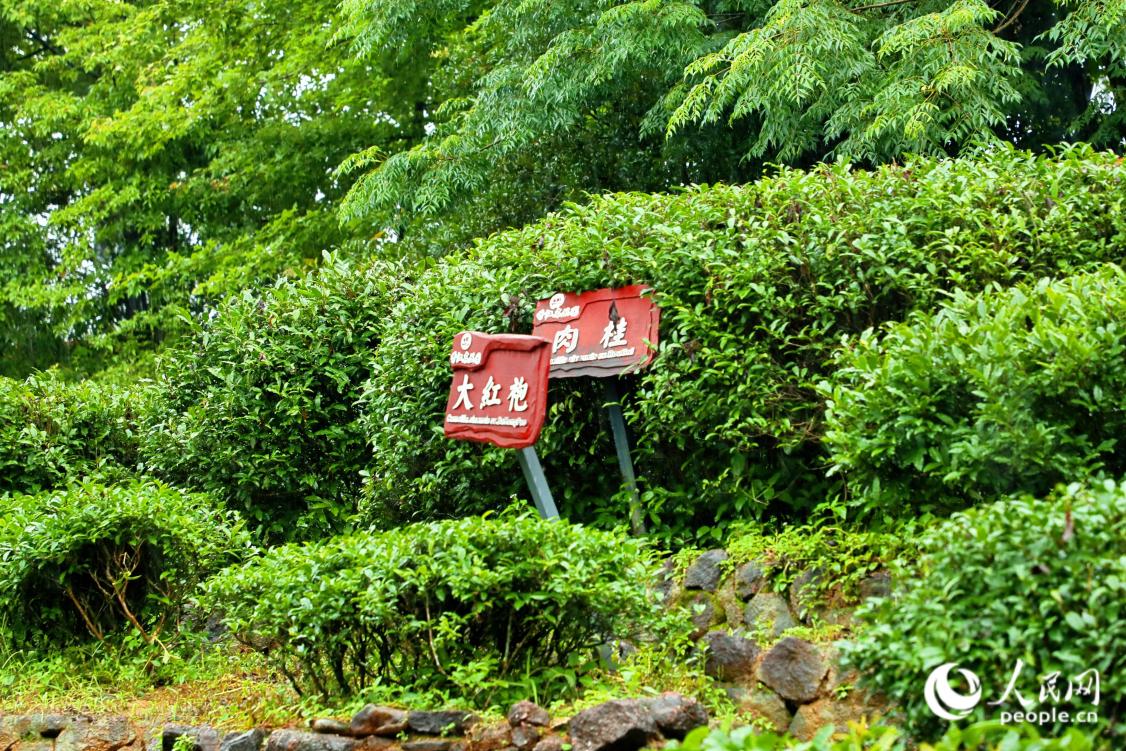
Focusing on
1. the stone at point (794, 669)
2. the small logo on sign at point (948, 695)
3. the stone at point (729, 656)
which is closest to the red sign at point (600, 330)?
the stone at point (729, 656)

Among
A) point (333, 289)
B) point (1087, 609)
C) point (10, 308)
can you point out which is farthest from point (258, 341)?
point (10, 308)

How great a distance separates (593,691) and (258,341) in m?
4.67

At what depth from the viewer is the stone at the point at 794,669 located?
486cm

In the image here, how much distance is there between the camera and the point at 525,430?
224 inches

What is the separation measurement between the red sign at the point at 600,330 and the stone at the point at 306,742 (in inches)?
97.4

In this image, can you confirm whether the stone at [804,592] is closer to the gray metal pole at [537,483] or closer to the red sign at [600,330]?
the gray metal pole at [537,483]

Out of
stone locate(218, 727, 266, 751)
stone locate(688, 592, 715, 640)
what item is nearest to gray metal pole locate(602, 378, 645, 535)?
stone locate(688, 592, 715, 640)

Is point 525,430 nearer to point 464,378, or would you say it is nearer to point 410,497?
point 464,378

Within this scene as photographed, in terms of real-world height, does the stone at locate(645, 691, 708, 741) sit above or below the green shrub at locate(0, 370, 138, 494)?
below

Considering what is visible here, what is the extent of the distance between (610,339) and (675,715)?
2.62 m

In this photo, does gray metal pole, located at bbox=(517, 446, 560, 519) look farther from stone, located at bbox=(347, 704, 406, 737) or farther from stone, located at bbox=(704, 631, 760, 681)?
stone, located at bbox=(347, 704, 406, 737)

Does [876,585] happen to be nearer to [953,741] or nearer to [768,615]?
[768,615]

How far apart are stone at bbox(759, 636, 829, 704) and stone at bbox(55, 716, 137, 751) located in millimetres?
3041

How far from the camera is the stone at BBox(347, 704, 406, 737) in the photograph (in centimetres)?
478
